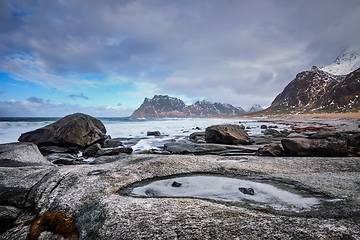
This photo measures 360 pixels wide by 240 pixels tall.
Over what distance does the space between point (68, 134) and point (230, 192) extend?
1177 cm

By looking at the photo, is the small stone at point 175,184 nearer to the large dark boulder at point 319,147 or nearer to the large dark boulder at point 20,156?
the large dark boulder at point 20,156

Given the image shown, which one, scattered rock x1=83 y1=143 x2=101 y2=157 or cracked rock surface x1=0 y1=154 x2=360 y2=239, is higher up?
cracked rock surface x1=0 y1=154 x2=360 y2=239

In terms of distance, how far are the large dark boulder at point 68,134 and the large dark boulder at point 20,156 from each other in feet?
17.1

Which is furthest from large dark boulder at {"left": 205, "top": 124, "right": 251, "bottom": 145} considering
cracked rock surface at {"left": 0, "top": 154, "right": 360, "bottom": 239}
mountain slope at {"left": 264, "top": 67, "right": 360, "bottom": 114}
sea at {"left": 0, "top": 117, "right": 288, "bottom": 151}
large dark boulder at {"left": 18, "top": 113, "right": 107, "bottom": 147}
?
mountain slope at {"left": 264, "top": 67, "right": 360, "bottom": 114}

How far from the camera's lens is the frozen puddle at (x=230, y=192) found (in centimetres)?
235

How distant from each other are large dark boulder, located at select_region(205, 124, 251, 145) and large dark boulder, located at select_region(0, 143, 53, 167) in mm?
8710

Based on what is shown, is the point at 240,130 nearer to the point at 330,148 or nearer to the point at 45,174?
the point at 330,148

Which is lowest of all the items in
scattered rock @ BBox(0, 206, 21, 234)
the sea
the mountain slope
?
the sea

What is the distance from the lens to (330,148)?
225 inches

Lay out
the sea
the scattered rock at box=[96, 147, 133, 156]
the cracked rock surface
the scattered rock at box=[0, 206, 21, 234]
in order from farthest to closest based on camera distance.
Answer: the sea, the scattered rock at box=[96, 147, 133, 156], the scattered rock at box=[0, 206, 21, 234], the cracked rock surface

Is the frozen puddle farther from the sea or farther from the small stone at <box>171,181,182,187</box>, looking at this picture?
the sea

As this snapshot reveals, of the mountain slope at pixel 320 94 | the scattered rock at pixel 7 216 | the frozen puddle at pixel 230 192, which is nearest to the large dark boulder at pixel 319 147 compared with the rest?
the frozen puddle at pixel 230 192

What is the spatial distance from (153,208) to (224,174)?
210cm

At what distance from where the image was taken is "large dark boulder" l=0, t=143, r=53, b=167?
4894 millimetres
